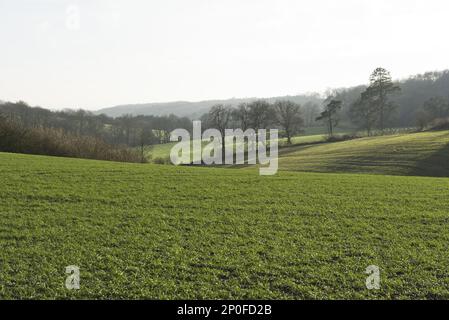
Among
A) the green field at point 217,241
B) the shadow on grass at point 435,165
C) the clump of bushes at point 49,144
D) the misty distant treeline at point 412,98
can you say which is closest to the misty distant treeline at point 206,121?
the clump of bushes at point 49,144

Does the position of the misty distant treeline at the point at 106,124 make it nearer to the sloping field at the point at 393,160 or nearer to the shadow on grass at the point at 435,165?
the sloping field at the point at 393,160

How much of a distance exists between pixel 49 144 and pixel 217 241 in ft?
167

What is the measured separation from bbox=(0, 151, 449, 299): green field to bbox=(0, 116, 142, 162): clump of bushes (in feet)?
121

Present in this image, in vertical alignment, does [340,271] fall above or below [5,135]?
below

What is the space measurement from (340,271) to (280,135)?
91438 mm

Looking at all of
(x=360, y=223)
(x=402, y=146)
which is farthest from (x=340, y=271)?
(x=402, y=146)

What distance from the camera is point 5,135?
49844 mm

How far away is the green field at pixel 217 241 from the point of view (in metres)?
7.23

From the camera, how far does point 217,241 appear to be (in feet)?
33.0

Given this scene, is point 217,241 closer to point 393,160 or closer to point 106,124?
point 393,160

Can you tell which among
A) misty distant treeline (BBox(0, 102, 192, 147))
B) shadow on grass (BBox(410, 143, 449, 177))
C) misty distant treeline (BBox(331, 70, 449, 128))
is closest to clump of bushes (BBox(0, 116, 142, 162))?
misty distant treeline (BBox(0, 102, 192, 147))

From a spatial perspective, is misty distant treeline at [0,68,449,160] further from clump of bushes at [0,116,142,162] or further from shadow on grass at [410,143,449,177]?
shadow on grass at [410,143,449,177]

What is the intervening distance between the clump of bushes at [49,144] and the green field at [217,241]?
36747 millimetres
